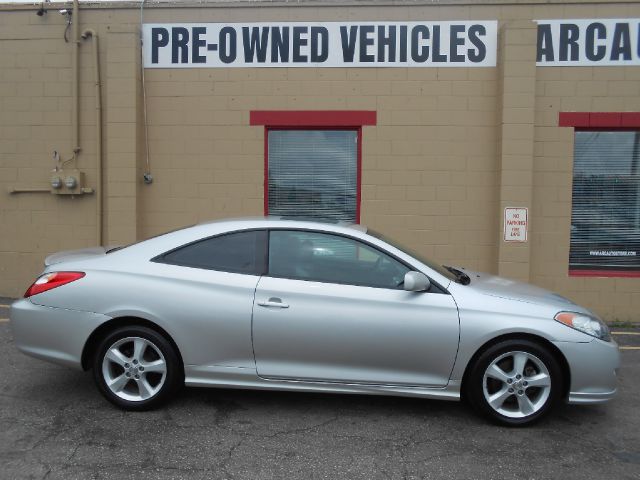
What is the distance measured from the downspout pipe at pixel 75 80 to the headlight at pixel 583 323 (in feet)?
22.9

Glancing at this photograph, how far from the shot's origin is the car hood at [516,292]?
425cm

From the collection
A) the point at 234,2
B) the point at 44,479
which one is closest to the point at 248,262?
the point at 44,479

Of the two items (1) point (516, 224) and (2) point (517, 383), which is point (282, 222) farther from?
(1) point (516, 224)

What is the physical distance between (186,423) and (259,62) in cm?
553

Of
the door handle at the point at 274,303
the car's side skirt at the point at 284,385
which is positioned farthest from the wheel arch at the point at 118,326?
the door handle at the point at 274,303

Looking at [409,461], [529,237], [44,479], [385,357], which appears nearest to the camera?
[44,479]

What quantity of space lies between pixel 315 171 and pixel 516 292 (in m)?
4.43

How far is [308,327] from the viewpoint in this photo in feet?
13.5

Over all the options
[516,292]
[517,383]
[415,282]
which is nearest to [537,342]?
[517,383]

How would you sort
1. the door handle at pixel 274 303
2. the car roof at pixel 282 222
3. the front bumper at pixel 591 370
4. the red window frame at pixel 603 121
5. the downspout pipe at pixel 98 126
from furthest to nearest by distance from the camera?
the downspout pipe at pixel 98 126 → the red window frame at pixel 603 121 → the car roof at pixel 282 222 → the door handle at pixel 274 303 → the front bumper at pixel 591 370

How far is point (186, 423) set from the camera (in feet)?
13.6

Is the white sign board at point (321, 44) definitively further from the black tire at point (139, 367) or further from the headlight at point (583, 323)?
the black tire at point (139, 367)

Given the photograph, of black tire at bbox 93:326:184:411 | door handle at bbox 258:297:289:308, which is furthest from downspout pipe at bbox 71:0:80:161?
door handle at bbox 258:297:289:308

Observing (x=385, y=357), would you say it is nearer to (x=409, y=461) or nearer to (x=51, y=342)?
(x=409, y=461)
